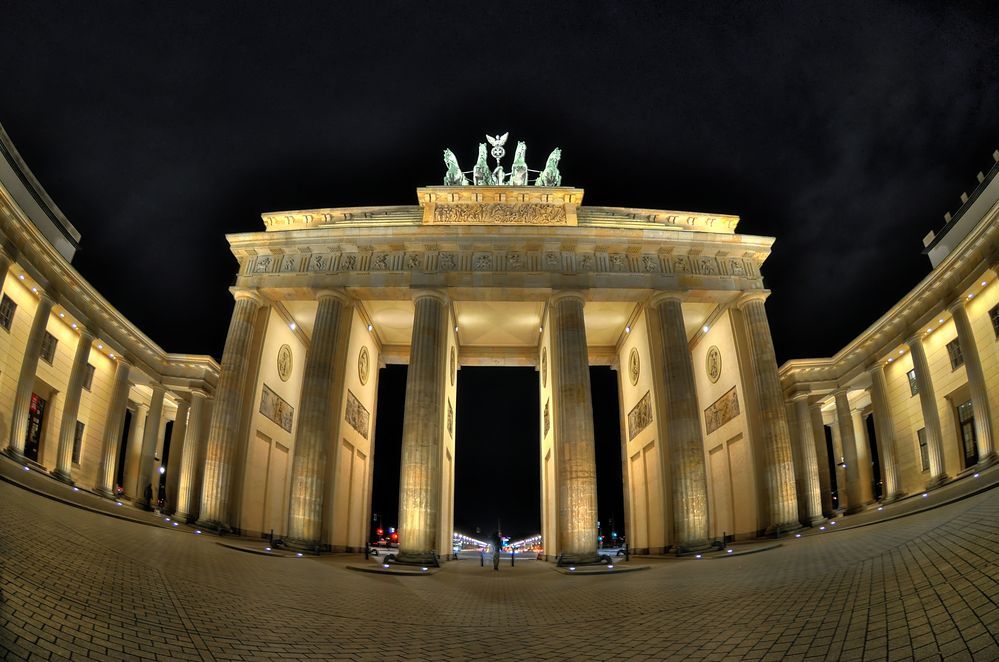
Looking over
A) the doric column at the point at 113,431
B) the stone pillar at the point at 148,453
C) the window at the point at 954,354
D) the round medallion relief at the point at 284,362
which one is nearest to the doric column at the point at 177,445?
the stone pillar at the point at 148,453

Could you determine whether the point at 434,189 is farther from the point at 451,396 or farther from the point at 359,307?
the point at 451,396

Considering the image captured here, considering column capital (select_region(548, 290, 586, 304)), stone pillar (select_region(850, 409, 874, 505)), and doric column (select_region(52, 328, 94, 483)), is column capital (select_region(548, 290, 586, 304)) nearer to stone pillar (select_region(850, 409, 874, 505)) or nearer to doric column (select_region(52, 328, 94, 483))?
stone pillar (select_region(850, 409, 874, 505))

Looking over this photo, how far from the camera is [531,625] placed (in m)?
7.46

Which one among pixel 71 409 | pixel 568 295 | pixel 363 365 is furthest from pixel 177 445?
pixel 568 295

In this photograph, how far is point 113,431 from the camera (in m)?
29.6

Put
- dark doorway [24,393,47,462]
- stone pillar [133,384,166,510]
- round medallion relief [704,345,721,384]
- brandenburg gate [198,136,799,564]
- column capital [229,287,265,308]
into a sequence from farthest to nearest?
1. stone pillar [133,384,166,510]
2. round medallion relief [704,345,721,384]
3. dark doorway [24,393,47,462]
4. column capital [229,287,265,308]
5. brandenburg gate [198,136,799,564]

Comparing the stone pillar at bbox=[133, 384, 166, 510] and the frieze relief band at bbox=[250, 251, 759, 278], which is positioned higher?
the frieze relief band at bbox=[250, 251, 759, 278]

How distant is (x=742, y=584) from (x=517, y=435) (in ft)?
168

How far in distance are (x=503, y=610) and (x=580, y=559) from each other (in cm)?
1232

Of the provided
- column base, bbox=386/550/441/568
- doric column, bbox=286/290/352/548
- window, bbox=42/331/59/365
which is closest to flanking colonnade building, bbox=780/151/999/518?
column base, bbox=386/550/441/568

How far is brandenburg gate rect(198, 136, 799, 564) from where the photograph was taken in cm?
2208

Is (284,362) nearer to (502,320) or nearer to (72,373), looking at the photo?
(72,373)

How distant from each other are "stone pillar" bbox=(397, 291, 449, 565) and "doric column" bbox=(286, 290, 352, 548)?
134 inches

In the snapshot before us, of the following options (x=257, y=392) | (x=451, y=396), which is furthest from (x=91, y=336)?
(x=451, y=396)
